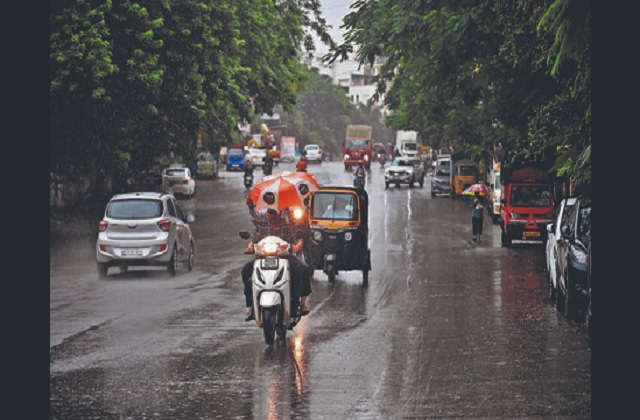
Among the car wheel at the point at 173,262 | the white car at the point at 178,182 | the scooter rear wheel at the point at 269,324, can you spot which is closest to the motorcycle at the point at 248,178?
the white car at the point at 178,182

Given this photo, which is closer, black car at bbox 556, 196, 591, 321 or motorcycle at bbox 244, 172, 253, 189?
black car at bbox 556, 196, 591, 321

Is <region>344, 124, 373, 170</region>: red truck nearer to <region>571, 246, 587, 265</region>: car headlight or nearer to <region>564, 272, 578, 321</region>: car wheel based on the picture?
<region>564, 272, 578, 321</region>: car wheel

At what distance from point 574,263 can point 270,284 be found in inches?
207

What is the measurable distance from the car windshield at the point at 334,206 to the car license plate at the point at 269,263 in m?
9.90

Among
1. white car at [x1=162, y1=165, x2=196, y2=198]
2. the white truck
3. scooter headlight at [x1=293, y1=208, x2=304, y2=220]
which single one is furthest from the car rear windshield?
the white truck

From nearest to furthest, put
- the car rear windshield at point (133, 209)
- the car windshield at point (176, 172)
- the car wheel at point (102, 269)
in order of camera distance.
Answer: the car rear windshield at point (133, 209), the car wheel at point (102, 269), the car windshield at point (176, 172)

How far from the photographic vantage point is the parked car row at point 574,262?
1833 cm

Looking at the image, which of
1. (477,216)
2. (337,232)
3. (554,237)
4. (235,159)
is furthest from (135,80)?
(235,159)

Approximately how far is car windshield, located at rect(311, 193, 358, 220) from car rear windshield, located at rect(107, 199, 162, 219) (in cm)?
344

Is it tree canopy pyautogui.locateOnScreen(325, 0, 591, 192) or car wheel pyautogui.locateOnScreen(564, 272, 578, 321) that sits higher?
tree canopy pyautogui.locateOnScreen(325, 0, 591, 192)

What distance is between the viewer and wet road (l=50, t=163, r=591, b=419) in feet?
39.7

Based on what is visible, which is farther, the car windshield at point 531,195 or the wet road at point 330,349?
the car windshield at point 531,195

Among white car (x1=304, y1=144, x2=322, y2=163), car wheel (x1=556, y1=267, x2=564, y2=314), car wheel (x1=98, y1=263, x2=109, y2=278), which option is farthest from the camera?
white car (x1=304, y1=144, x2=322, y2=163)

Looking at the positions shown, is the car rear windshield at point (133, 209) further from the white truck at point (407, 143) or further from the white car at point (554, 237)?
the white truck at point (407, 143)
